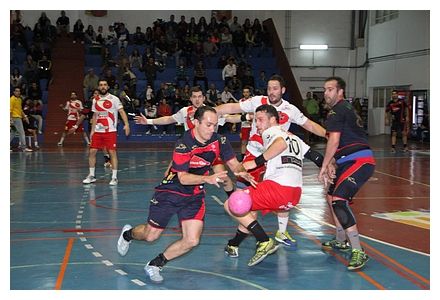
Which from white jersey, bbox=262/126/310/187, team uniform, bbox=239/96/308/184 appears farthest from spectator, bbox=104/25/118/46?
white jersey, bbox=262/126/310/187

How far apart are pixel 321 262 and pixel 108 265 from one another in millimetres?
2521

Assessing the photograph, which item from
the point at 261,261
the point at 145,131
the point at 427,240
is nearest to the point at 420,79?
the point at 145,131

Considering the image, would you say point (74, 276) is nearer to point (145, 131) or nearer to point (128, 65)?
point (145, 131)

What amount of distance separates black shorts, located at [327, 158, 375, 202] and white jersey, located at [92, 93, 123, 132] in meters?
7.55

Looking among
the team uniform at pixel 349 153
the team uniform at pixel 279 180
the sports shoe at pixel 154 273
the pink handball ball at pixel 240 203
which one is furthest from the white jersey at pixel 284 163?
the sports shoe at pixel 154 273

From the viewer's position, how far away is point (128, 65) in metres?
30.6

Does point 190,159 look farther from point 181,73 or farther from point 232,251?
point 181,73

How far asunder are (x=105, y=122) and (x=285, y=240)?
6835mm

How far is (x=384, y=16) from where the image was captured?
35188mm

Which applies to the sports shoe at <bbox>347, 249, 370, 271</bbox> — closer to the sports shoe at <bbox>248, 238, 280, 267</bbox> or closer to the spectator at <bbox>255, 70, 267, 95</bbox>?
the sports shoe at <bbox>248, 238, 280, 267</bbox>

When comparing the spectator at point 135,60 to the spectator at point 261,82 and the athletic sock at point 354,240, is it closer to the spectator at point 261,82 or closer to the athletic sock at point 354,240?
the spectator at point 261,82

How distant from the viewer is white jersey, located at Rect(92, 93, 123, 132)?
45.8 feet

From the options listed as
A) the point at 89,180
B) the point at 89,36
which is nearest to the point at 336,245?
→ the point at 89,180

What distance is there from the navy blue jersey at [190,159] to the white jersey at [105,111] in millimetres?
7370
